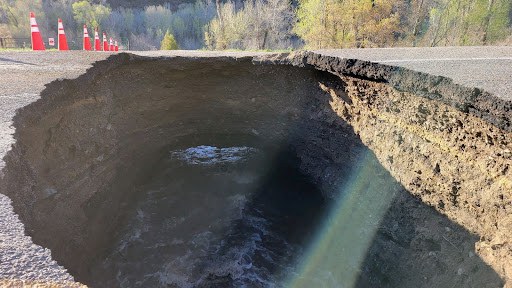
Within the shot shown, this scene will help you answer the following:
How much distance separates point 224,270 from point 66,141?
3.09 metres

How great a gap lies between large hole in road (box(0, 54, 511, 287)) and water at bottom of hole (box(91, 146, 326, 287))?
32mm

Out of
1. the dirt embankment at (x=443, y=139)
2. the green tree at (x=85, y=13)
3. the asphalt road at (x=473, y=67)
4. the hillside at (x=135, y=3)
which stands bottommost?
the dirt embankment at (x=443, y=139)

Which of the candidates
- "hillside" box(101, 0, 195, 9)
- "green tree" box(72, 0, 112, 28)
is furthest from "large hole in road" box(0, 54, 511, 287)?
"hillside" box(101, 0, 195, 9)

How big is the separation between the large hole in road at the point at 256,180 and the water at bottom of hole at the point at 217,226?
0.03 m

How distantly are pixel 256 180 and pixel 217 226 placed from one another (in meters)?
1.94

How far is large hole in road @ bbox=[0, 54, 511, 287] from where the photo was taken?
3289 millimetres

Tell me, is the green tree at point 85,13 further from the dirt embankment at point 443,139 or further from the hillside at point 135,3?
the dirt embankment at point 443,139

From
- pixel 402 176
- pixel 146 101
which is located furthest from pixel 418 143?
pixel 146 101

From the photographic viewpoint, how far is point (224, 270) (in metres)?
5.56

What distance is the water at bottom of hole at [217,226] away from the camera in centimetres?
537

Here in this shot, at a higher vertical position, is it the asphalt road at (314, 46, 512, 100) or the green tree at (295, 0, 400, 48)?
the green tree at (295, 0, 400, 48)

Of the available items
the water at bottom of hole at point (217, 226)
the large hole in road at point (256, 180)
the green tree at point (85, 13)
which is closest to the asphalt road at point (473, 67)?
the large hole in road at point (256, 180)

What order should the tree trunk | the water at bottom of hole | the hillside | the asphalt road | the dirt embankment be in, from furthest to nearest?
the hillside
the tree trunk
the water at bottom of hole
the asphalt road
the dirt embankment

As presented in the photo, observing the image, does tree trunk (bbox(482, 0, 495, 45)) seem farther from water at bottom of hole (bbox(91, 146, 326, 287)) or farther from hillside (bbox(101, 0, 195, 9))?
hillside (bbox(101, 0, 195, 9))
